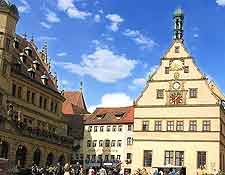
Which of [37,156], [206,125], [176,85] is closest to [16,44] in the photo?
[37,156]

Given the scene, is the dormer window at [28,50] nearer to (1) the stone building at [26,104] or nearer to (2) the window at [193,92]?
(1) the stone building at [26,104]

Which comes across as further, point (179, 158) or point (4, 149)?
point (179, 158)

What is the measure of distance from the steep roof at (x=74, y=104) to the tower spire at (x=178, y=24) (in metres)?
30.0

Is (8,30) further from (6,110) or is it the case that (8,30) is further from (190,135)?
(190,135)

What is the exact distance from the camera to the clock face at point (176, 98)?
59688 mm

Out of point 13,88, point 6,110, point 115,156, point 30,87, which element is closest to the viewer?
point 6,110

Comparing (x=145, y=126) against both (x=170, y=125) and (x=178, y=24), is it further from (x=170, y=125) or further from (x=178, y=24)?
(x=178, y=24)

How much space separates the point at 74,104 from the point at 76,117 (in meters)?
6.64

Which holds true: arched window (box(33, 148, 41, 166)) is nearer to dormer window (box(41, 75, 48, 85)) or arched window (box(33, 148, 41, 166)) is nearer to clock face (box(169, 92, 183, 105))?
dormer window (box(41, 75, 48, 85))

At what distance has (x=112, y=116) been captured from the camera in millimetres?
78000

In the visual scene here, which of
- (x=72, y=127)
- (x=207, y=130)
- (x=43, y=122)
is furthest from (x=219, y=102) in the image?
(x=72, y=127)

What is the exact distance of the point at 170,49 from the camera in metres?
61.5

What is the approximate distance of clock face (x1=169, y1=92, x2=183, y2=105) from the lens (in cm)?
5969

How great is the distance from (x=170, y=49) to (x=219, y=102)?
9.26 m
